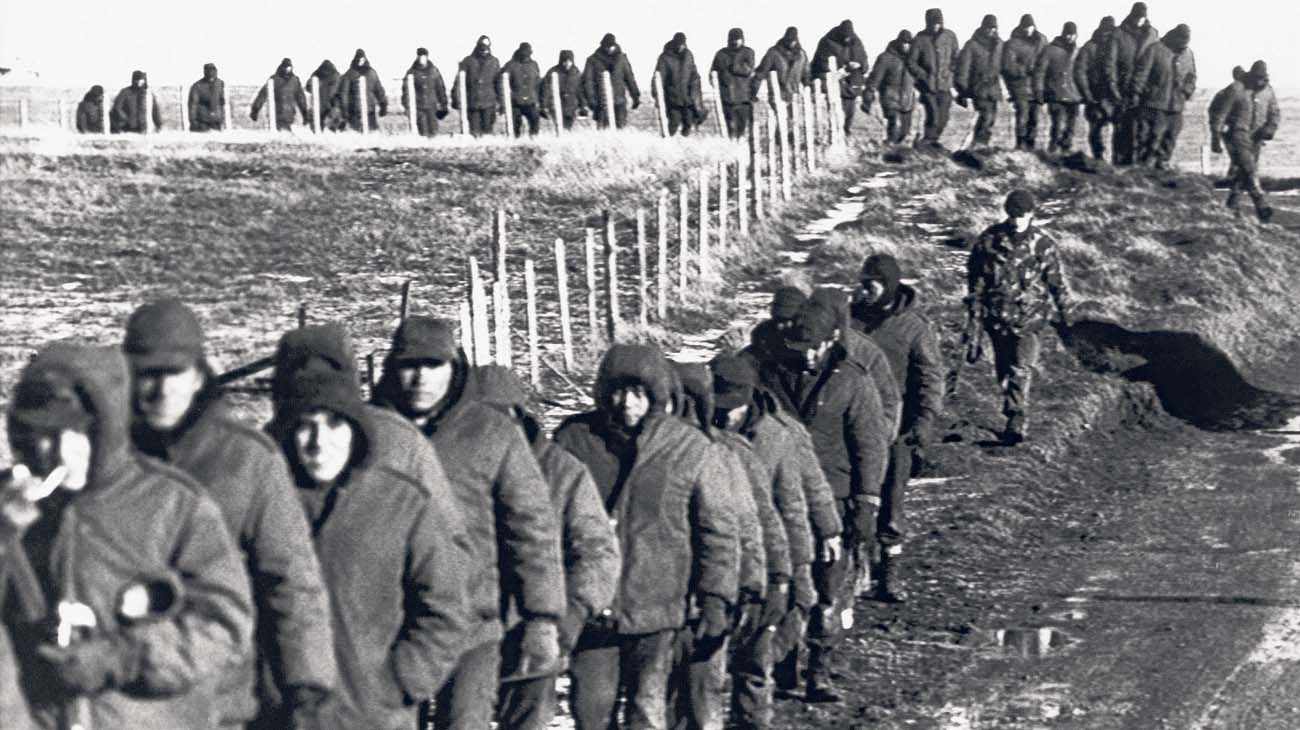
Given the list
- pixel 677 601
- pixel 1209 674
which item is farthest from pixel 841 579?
pixel 677 601

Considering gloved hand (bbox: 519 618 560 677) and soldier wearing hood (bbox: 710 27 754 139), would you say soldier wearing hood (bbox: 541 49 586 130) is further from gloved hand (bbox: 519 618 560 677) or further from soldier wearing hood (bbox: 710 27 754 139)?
gloved hand (bbox: 519 618 560 677)

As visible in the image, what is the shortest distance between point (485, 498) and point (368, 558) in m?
1.24

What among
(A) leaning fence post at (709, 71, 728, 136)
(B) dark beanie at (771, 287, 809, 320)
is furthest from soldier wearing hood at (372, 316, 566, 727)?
(A) leaning fence post at (709, 71, 728, 136)

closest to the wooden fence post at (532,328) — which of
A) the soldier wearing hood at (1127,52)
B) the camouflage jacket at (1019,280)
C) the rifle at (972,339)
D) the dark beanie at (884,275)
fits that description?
the rifle at (972,339)

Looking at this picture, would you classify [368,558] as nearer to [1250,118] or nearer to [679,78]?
[1250,118]

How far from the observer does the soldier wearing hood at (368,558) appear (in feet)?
24.3

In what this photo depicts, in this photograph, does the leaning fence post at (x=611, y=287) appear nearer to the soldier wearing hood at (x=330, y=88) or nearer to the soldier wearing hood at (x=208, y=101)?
the soldier wearing hood at (x=208, y=101)

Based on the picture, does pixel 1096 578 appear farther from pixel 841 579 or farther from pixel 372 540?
pixel 372 540

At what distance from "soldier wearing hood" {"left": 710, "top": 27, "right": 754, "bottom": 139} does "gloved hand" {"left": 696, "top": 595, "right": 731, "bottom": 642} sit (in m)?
28.3

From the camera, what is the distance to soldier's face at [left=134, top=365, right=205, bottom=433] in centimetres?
670

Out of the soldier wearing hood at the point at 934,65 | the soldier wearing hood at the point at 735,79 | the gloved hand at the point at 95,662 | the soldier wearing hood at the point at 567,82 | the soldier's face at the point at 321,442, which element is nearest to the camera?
the gloved hand at the point at 95,662

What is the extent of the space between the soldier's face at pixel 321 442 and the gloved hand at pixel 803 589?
400cm

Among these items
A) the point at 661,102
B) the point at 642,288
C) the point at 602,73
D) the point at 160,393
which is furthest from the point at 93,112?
the point at 160,393

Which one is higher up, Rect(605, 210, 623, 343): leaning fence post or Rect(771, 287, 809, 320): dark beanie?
Rect(771, 287, 809, 320): dark beanie
